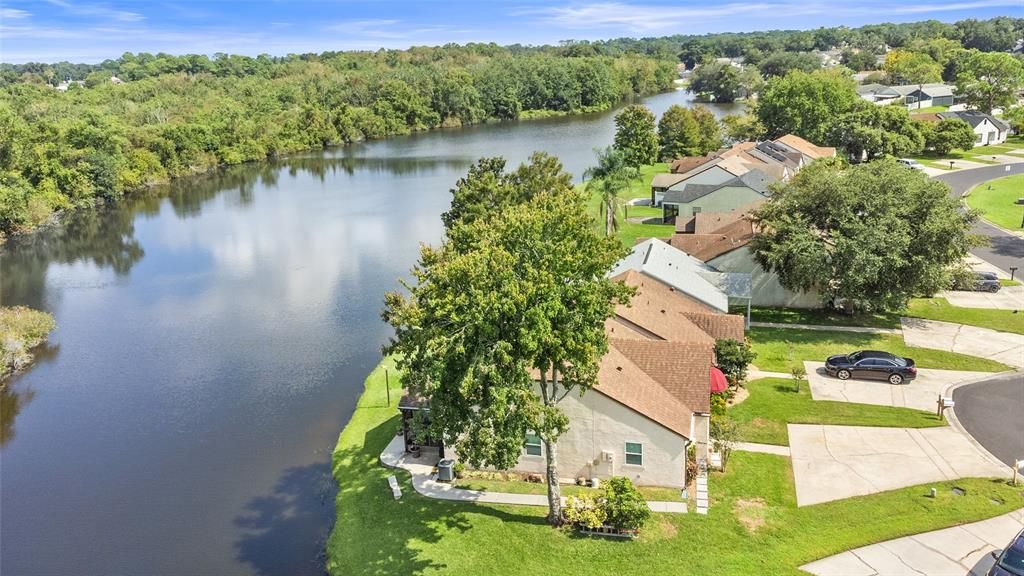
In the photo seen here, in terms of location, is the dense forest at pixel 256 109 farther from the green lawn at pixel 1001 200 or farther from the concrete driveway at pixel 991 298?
the green lawn at pixel 1001 200

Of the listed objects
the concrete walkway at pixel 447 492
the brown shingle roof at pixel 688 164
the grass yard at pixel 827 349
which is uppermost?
the brown shingle roof at pixel 688 164

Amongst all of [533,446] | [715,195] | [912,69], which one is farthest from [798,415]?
[912,69]

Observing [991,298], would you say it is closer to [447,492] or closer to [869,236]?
[869,236]

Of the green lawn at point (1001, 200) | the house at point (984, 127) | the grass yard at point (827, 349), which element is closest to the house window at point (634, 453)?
the grass yard at point (827, 349)

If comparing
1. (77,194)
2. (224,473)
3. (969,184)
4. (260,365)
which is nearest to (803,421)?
(224,473)

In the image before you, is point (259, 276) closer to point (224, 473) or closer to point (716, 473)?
point (224, 473)

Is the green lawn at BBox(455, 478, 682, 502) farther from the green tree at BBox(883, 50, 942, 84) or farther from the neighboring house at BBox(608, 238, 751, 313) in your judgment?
the green tree at BBox(883, 50, 942, 84)
